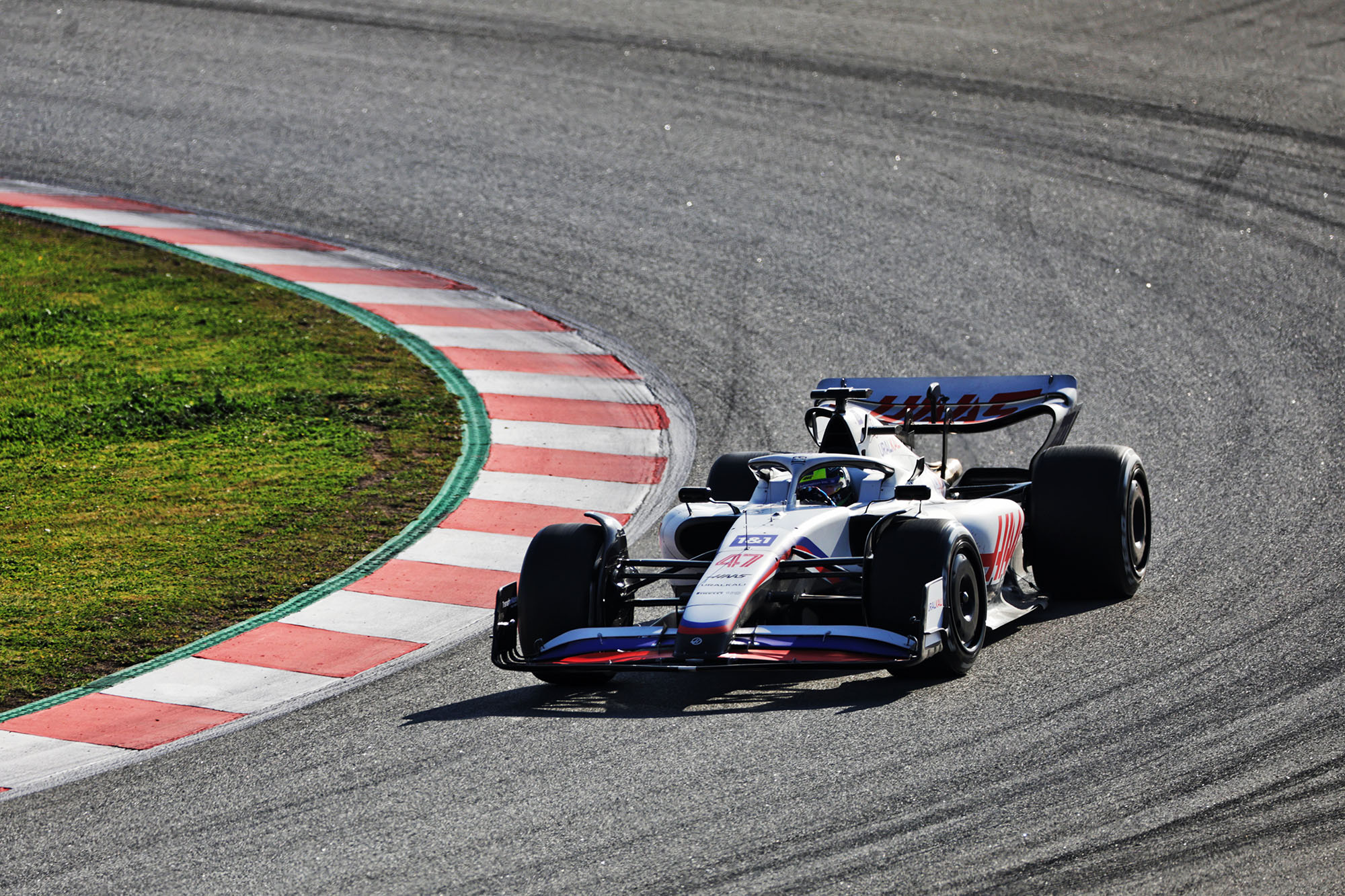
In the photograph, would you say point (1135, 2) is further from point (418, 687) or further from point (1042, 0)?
point (418, 687)

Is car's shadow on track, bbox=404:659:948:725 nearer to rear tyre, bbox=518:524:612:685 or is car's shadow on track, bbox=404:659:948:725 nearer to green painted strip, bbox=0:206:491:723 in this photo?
rear tyre, bbox=518:524:612:685

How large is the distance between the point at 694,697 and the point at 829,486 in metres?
1.36

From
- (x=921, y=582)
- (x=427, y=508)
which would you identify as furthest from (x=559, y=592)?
(x=427, y=508)

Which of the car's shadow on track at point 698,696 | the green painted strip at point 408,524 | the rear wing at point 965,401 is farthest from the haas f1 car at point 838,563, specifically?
the green painted strip at point 408,524

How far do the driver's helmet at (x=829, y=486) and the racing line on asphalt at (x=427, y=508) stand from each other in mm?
1915

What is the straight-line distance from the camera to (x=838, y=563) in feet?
23.7

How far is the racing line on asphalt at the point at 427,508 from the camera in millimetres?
7582

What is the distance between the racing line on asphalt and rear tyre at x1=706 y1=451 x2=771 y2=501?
1.31m

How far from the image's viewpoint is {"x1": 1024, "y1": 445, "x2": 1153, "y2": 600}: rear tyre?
8453 millimetres

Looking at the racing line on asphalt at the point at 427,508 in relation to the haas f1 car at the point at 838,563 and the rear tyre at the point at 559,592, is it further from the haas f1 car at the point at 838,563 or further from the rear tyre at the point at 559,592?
the haas f1 car at the point at 838,563

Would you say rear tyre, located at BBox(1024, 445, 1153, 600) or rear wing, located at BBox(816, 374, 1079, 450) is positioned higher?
rear wing, located at BBox(816, 374, 1079, 450)

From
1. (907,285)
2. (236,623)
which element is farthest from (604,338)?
(236,623)

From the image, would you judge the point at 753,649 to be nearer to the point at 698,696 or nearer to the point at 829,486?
the point at 698,696

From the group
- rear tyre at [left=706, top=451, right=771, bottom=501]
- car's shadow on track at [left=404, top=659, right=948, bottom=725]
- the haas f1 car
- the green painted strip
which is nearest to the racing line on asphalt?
the green painted strip
